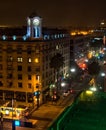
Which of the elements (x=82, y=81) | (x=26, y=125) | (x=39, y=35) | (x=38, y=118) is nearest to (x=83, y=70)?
(x=82, y=81)

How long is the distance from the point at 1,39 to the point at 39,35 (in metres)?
9.94

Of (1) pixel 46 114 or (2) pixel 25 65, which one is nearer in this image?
(1) pixel 46 114

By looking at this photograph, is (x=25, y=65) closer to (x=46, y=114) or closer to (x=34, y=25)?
(x=34, y=25)

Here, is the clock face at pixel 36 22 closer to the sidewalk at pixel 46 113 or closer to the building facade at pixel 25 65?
the building facade at pixel 25 65

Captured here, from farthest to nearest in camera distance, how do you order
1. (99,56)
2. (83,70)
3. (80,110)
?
(99,56) < (83,70) < (80,110)

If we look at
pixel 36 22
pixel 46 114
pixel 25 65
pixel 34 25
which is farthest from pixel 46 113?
pixel 36 22

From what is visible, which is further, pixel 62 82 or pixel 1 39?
pixel 62 82

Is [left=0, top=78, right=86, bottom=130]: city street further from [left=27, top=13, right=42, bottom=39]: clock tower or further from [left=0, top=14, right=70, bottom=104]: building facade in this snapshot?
[left=27, top=13, right=42, bottom=39]: clock tower

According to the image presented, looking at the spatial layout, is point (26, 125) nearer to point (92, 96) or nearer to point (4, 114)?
point (4, 114)

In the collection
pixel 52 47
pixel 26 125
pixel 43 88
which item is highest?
pixel 52 47

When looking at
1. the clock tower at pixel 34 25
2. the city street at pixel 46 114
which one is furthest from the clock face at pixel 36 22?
the city street at pixel 46 114

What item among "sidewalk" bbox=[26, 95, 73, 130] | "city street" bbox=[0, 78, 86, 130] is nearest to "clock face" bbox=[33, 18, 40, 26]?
"city street" bbox=[0, 78, 86, 130]

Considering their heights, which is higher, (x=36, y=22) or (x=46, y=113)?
(x=36, y=22)

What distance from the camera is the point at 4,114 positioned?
67188mm
